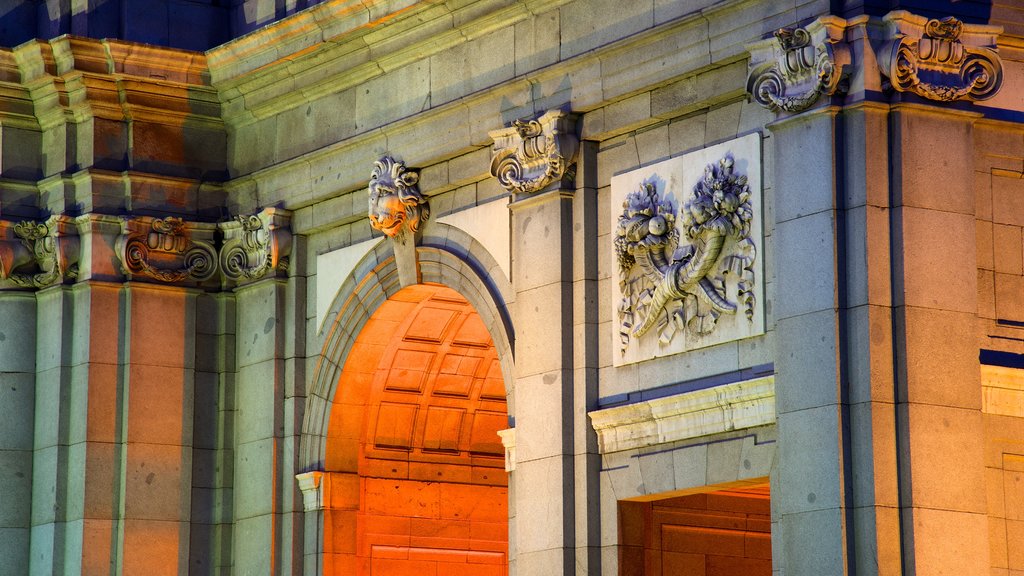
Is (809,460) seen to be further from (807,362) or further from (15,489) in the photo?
(15,489)

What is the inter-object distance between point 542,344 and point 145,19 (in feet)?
29.4

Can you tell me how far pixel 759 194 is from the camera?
22.5 m

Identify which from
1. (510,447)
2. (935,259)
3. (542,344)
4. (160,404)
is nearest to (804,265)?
(935,259)

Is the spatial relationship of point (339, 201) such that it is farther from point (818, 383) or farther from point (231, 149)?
point (818, 383)

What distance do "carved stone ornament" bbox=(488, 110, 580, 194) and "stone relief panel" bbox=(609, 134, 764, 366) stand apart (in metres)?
0.72

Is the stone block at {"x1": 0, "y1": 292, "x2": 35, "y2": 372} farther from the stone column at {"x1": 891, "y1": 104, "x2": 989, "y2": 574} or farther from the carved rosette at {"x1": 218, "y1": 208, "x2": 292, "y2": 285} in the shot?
the stone column at {"x1": 891, "y1": 104, "x2": 989, "y2": 574}

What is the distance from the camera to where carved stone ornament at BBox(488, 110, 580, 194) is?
81.4 feet

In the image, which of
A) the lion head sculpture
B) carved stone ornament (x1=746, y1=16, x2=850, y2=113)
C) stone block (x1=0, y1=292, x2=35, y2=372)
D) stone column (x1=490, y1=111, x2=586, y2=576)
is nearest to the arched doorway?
the lion head sculpture

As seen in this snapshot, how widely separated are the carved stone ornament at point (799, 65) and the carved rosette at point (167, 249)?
1060 cm

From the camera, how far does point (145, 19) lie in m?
30.5

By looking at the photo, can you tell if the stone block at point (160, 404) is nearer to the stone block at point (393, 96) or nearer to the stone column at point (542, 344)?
the stone block at point (393, 96)

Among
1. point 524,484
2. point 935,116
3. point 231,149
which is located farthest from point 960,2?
point 231,149

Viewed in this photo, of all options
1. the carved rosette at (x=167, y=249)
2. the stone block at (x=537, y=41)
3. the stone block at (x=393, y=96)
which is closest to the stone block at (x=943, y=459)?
the stone block at (x=537, y=41)

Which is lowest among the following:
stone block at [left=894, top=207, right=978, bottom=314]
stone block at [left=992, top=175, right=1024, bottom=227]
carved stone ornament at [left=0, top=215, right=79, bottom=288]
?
stone block at [left=894, top=207, right=978, bottom=314]
